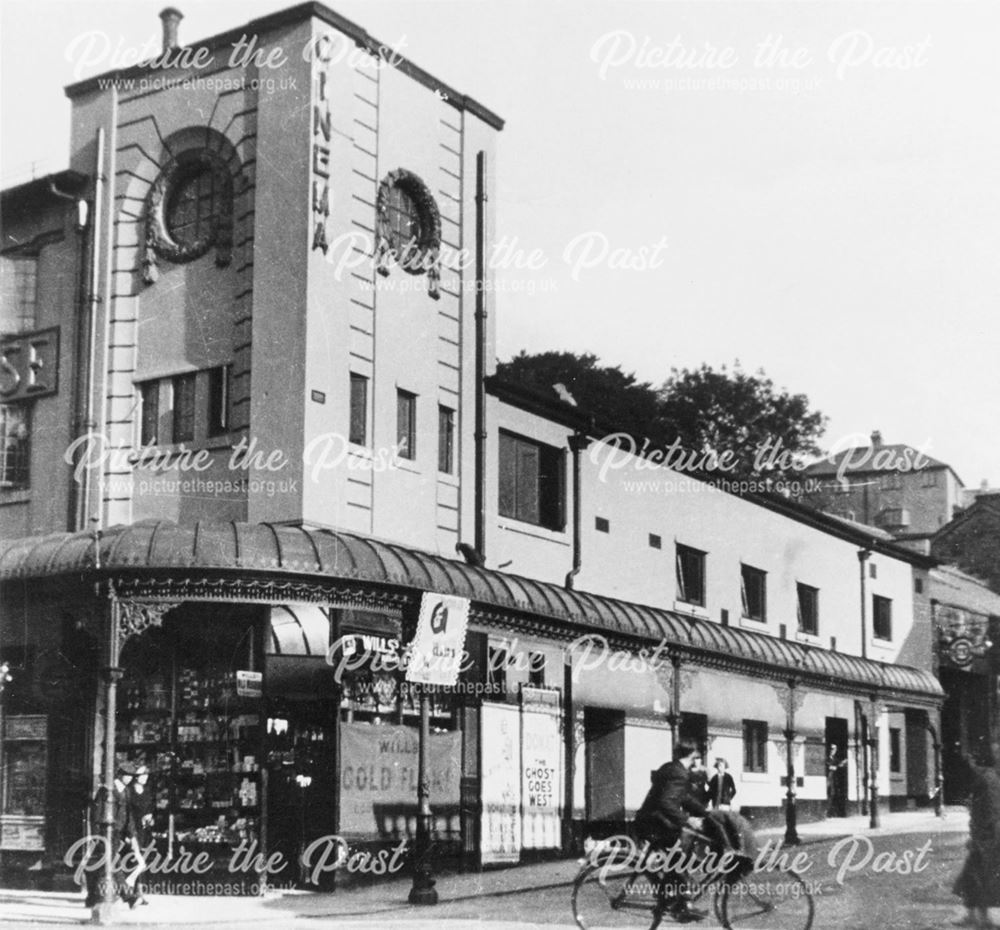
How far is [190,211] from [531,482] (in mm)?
7887

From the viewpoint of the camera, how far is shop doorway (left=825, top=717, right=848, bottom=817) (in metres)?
36.7

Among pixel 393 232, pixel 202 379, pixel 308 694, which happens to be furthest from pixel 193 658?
pixel 393 232

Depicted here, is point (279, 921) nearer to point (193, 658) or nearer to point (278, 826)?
point (278, 826)

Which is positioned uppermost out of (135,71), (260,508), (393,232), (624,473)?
(135,71)

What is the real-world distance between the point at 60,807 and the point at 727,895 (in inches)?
436

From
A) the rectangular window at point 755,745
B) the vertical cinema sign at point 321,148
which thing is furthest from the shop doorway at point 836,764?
the vertical cinema sign at point 321,148

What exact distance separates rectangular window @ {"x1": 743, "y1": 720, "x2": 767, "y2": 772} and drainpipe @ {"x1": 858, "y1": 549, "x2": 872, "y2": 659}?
735 centimetres

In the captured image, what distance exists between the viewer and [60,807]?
20.6 metres

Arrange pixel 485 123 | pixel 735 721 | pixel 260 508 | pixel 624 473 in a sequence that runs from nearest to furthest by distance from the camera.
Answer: pixel 260 508
pixel 485 123
pixel 624 473
pixel 735 721

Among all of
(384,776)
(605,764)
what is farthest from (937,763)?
(384,776)

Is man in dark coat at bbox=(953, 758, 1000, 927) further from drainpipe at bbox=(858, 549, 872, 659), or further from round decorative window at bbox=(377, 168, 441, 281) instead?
drainpipe at bbox=(858, 549, 872, 659)

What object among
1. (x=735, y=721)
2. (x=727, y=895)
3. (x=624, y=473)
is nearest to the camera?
(x=727, y=895)

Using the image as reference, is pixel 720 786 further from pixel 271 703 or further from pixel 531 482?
pixel 271 703

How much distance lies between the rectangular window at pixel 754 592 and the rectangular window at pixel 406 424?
13214mm
